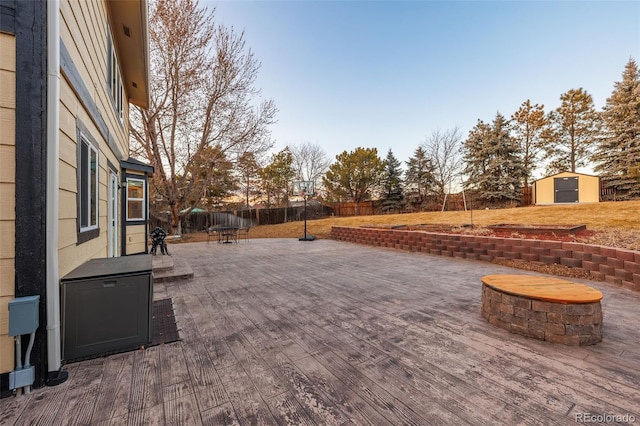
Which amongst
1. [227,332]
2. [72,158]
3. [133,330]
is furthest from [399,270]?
[72,158]

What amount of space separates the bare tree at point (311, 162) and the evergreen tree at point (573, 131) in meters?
18.7

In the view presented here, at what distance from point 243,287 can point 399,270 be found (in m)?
2.99

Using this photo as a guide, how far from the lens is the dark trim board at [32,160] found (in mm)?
1681

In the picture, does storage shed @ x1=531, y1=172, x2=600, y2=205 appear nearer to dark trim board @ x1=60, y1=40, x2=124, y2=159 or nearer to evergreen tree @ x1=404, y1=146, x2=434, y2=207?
evergreen tree @ x1=404, y1=146, x2=434, y2=207

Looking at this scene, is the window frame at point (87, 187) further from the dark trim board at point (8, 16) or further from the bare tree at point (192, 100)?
the bare tree at point (192, 100)

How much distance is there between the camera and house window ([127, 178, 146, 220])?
607 centimetres

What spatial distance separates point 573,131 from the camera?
1966 cm

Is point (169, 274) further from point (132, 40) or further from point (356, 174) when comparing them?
point (356, 174)

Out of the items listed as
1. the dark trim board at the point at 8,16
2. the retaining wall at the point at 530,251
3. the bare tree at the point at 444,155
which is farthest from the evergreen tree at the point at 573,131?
the dark trim board at the point at 8,16

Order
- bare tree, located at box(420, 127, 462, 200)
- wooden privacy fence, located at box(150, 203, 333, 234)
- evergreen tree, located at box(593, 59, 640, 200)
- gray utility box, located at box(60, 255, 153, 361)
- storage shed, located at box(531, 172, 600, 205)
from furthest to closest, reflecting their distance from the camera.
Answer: bare tree, located at box(420, 127, 462, 200), wooden privacy fence, located at box(150, 203, 333, 234), evergreen tree, located at box(593, 59, 640, 200), storage shed, located at box(531, 172, 600, 205), gray utility box, located at box(60, 255, 153, 361)

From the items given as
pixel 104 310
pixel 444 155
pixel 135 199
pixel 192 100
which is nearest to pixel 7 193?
pixel 104 310

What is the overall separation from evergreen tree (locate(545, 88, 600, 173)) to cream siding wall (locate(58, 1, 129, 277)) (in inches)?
1058

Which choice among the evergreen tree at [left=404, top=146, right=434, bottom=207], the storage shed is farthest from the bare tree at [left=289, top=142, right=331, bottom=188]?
the storage shed

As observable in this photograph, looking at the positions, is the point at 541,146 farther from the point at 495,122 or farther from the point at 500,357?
the point at 500,357
